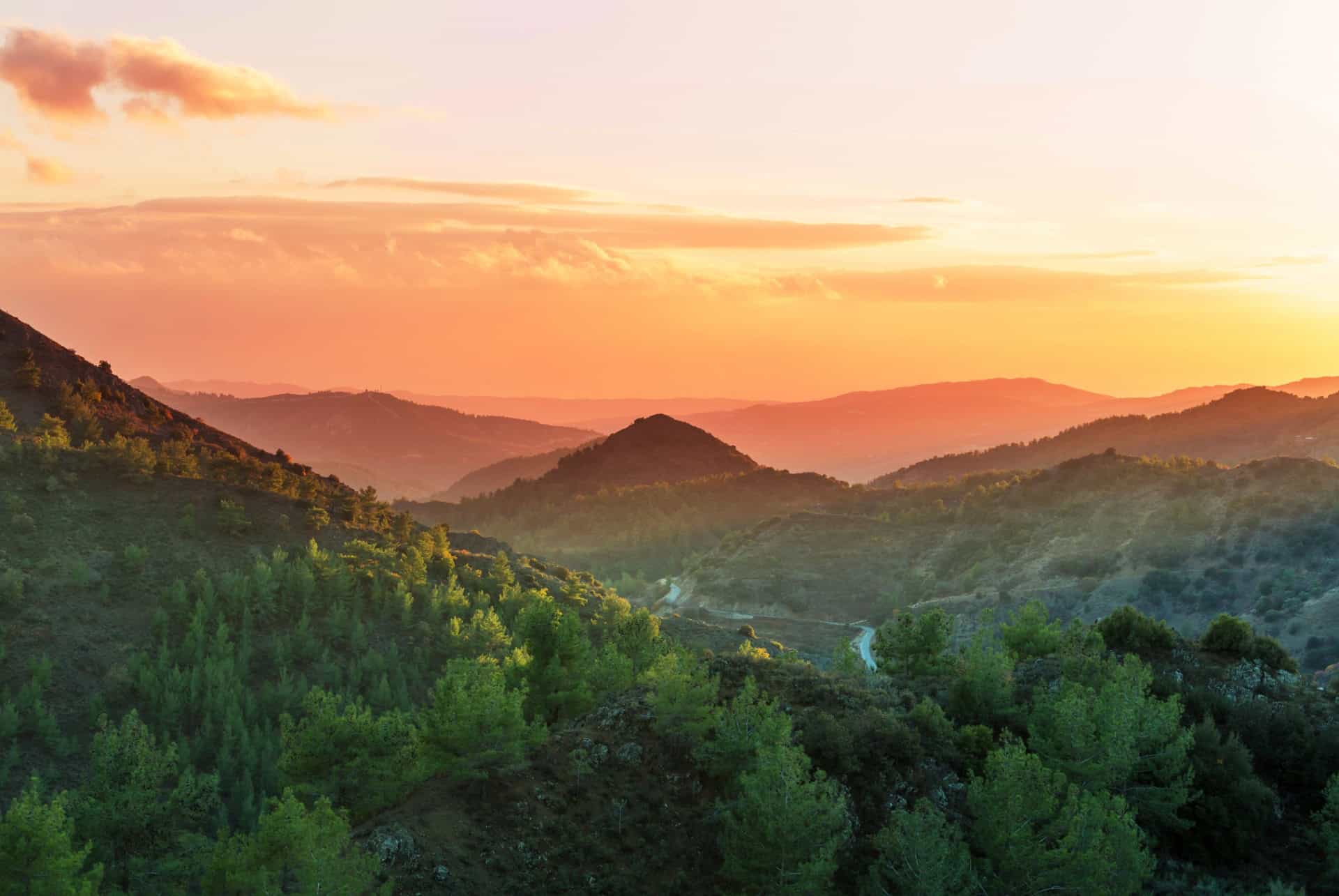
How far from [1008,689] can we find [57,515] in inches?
2513

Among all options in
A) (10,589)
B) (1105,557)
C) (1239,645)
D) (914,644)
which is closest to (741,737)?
(914,644)

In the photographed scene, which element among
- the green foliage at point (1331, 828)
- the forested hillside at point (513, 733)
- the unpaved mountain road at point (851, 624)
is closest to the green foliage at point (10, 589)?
the forested hillside at point (513, 733)

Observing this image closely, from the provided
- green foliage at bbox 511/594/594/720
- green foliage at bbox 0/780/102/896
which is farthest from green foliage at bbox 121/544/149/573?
green foliage at bbox 0/780/102/896

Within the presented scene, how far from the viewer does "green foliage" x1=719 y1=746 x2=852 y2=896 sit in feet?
131

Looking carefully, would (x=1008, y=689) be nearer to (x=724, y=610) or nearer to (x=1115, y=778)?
(x=1115, y=778)

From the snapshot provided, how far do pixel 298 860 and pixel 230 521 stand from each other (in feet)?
165

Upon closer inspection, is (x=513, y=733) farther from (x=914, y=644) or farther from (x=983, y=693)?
(x=914, y=644)

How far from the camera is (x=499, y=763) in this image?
45.7 metres

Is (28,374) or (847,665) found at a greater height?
(28,374)

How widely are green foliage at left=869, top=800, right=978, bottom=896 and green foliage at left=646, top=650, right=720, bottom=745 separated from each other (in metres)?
8.72

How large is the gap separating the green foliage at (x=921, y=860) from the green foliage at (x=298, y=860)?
18367mm

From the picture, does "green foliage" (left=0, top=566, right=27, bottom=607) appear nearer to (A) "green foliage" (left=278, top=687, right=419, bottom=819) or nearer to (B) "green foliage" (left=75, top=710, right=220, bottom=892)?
(B) "green foliage" (left=75, top=710, right=220, bottom=892)

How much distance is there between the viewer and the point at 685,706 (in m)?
48.2

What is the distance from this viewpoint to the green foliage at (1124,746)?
50.2m
